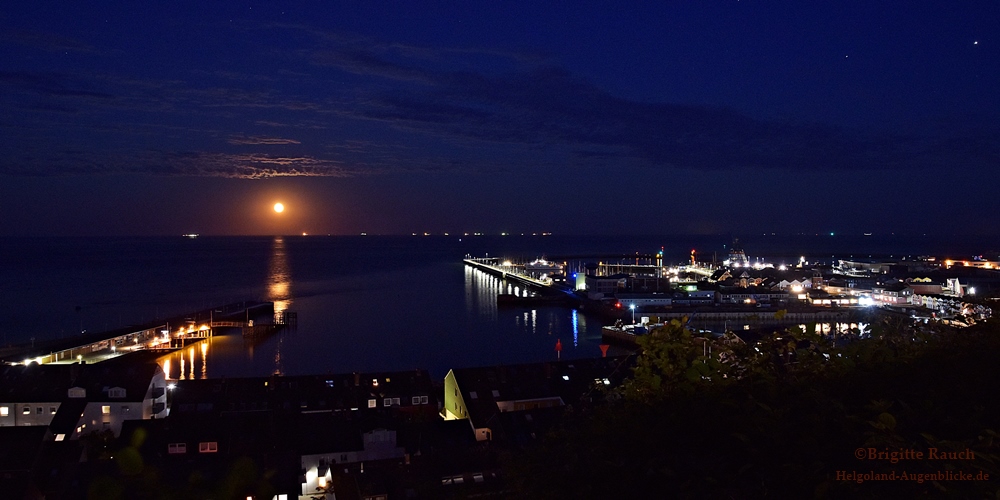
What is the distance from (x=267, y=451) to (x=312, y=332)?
62.7 ft

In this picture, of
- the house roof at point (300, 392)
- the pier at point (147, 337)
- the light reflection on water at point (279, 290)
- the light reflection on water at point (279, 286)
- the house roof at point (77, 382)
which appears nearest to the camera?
the house roof at point (300, 392)

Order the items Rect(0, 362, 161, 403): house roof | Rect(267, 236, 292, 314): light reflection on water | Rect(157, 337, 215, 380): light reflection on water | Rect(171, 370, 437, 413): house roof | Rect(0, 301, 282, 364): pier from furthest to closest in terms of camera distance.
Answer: Rect(267, 236, 292, 314): light reflection on water < Rect(0, 301, 282, 364): pier < Rect(157, 337, 215, 380): light reflection on water < Rect(0, 362, 161, 403): house roof < Rect(171, 370, 437, 413): house roof

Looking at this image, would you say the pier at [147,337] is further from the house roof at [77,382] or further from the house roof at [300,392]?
the house roof at [300,392]

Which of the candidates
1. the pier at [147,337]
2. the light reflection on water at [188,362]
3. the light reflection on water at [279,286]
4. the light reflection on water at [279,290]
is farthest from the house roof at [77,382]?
the light reflection on water at [279,286]

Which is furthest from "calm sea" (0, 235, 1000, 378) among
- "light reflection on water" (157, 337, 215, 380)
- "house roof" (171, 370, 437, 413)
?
"house roof" (171, 370, 437, 413)

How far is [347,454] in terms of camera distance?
936cm

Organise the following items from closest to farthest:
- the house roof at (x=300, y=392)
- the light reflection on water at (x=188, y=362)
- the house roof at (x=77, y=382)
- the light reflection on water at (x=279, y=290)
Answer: the house roof at (x=300, y=392), the house roof at (x=77, y=382), the light reflection on water at (x=188, y=362), the light reflection on water at (x=279, y=290)

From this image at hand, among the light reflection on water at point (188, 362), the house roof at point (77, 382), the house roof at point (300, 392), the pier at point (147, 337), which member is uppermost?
the house roof at point (77, 382)

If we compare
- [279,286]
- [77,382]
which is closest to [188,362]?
[77,382]

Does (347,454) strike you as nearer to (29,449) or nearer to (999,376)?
(29,449)

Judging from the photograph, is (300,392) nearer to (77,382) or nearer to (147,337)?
(77,382)

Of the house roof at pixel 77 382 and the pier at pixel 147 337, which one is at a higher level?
the house roof at pixel 77 382

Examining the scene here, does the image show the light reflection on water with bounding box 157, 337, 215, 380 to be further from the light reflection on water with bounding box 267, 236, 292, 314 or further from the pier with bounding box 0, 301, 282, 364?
the light reflection on water with bounding box 267, 236, 292, 314

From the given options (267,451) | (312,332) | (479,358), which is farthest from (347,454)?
(312,332)
